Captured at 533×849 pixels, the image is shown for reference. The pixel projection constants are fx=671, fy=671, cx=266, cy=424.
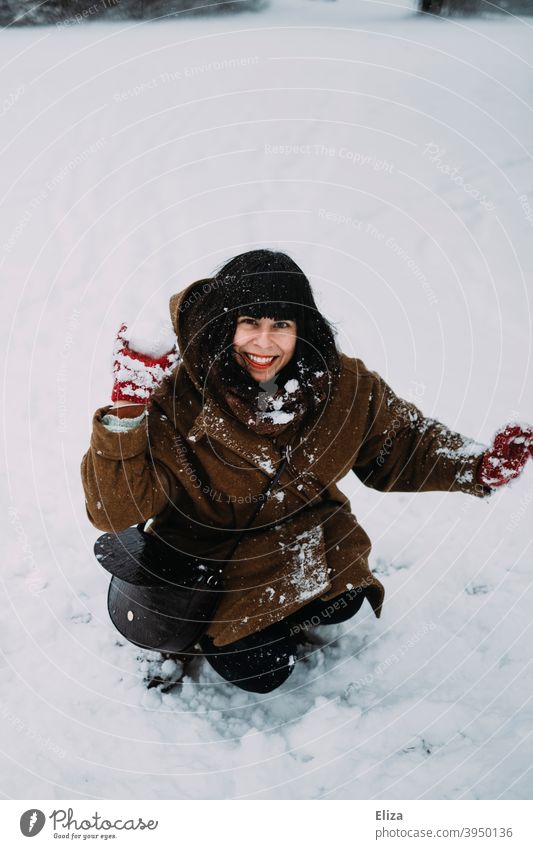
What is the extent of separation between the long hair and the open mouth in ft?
0.10

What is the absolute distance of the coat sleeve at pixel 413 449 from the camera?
157cm

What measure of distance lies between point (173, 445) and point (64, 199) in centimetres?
260

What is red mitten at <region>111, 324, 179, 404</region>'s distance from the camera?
128 centimetres

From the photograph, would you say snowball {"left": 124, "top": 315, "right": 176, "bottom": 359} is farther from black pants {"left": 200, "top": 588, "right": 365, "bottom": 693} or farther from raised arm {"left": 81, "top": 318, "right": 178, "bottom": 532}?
black pants {"left": 200, "top": 588, "right": 365, "bottom": 693}

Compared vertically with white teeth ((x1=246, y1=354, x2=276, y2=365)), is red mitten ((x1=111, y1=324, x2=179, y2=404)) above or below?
below

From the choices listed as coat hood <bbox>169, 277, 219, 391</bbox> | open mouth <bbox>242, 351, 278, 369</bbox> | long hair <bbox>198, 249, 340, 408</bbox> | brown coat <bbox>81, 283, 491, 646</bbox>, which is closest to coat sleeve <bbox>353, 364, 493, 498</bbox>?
brown coat <bbox>81, 283, 491, 646</bbox>

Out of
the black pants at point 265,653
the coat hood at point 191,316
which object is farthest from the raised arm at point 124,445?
the black pants at point 265,653

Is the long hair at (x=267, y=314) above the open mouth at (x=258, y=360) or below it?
above

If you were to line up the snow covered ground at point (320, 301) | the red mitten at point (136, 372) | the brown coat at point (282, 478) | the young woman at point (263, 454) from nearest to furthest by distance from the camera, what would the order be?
the red mitten at point (136, 372), the young woman at point (263, 454), the brown coat at point (282, 478), the snow covered ground at point (320, 301)

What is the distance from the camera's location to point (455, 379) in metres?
2.83

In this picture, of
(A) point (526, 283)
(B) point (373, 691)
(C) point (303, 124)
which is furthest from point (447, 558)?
(C) point (303, 124)

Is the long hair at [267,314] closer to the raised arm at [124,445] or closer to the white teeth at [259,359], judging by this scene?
the white teeth at [259,359]

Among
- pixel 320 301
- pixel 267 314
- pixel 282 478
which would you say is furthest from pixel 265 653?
pixel 320 301

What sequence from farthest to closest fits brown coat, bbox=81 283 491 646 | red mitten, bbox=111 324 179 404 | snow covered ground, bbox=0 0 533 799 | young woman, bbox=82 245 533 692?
snow covered ground, bbox=0 0 533 799 < brown coat, bbox=81 283 491 646 < young woman, bbox=82 245 533 692 < red mitten, bbox=111 324 179 404
